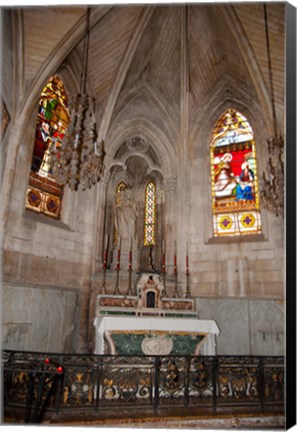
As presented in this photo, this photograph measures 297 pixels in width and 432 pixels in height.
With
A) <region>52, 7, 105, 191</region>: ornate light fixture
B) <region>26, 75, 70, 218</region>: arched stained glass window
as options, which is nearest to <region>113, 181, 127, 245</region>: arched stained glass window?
<region>26, 75, 70, 218</region>: arched stained glass window

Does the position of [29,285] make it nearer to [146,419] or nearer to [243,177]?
[146,419]

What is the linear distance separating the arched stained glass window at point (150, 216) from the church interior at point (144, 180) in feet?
0.12

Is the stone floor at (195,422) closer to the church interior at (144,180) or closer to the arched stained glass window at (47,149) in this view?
the church interior at (144,180)

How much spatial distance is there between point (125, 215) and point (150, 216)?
1033 mm

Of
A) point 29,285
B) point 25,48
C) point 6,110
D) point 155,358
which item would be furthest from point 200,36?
point 155,358

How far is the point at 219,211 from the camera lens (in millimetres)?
9391

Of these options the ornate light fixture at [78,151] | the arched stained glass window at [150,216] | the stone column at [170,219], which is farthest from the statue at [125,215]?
the ornate light fixture at [78,151]

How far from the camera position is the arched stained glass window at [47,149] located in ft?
26.3

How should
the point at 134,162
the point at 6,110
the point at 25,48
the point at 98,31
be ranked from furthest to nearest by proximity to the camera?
the point at 134,162 < the point at 98,31 < the point at 25,48 < the point at 6,110

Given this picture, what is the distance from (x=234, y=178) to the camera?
373 inches

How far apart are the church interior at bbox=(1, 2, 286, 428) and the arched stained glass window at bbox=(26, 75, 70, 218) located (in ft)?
0.12

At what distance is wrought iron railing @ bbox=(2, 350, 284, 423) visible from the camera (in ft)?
13.6

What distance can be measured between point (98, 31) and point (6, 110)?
3.49 m

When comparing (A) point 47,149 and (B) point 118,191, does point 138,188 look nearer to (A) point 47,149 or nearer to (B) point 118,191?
(B) point 118,191
